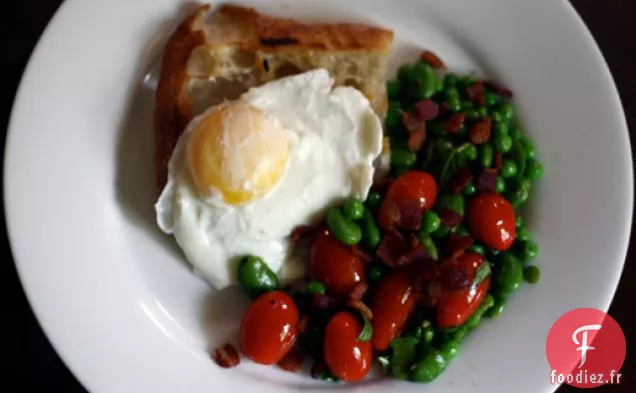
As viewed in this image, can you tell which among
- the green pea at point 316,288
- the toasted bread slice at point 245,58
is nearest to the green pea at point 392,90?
the toasted bread slice at point 245,58

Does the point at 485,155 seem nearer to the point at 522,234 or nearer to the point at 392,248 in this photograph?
the point at 522,234

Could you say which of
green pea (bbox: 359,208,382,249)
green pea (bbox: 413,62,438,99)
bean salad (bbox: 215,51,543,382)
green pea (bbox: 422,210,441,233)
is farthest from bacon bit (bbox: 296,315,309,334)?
green pea (bbox: 413,62,438,99)

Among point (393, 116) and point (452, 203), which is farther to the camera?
point (393, 116)

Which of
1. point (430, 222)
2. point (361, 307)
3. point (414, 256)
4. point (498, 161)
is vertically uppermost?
point (498, 161)

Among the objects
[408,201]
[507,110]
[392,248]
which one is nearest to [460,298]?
[392,248]

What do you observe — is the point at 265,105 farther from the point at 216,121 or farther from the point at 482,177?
the point at 482,177

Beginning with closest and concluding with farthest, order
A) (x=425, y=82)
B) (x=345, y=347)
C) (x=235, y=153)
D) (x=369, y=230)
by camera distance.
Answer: (x=235, y=153)
(x=345, y=347)
(x=369, y=230)
(x=425, y=82)

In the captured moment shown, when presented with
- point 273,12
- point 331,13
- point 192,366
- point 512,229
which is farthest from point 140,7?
point 512,229

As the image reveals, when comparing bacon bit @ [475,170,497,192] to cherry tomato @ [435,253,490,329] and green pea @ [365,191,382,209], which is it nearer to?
cherry tomato @ [435,253,490,329]
